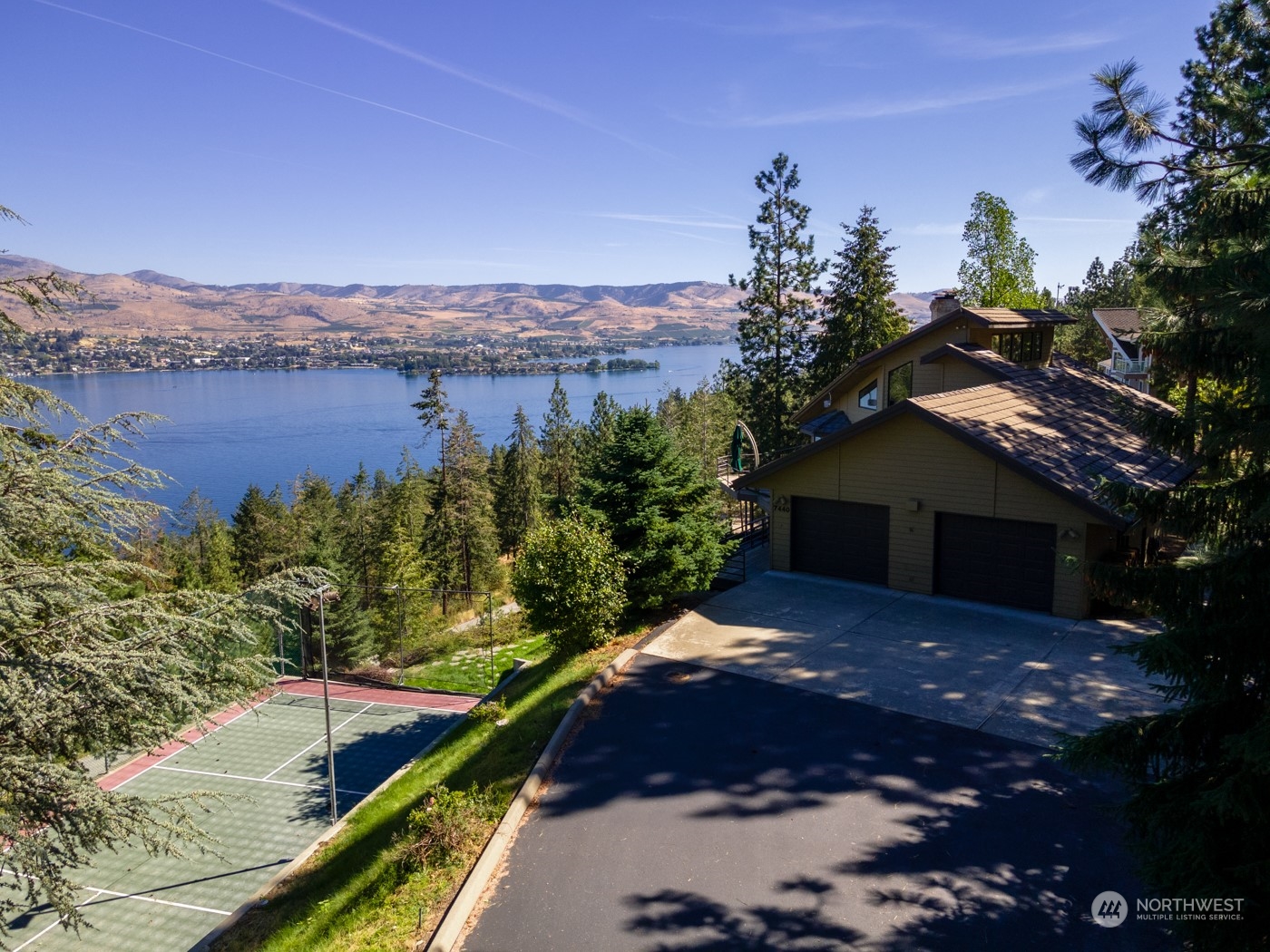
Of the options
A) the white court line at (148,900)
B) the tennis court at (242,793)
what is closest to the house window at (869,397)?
the tennis court at (242,793)

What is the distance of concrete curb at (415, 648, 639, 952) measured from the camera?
22.0 feet

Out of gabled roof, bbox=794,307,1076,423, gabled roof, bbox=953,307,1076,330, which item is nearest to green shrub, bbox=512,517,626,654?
gabled roof, bbox=794,307,1076,423

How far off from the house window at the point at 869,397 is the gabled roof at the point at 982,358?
3.43 m

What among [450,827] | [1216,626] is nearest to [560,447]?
[450,827]

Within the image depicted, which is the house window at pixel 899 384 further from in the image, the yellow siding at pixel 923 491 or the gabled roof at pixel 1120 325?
the gabled roof at pixel 1120 325

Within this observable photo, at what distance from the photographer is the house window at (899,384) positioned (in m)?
23.6

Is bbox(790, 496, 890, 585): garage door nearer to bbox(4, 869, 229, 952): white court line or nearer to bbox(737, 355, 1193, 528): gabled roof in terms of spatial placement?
bbox(737, 355, 1193, 528): gabled roof

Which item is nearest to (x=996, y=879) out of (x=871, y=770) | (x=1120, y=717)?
(x=871, y=770)

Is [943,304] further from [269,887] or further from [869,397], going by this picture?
[269,887]

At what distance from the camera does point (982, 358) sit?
67.8 feet

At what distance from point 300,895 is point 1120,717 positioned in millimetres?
10981

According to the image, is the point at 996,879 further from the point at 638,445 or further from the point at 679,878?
the point at 638,445

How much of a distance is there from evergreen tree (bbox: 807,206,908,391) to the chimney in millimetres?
9386

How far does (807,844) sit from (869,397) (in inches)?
781
